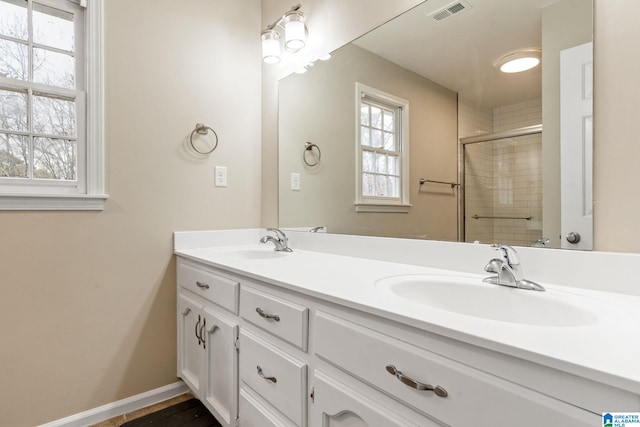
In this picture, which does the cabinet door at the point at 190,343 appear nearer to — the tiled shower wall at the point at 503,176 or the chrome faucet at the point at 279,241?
the chrome faucet at the point at 279,241

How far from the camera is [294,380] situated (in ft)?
3.29

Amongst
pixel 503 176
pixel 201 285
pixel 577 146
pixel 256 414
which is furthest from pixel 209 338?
pixel 577 146

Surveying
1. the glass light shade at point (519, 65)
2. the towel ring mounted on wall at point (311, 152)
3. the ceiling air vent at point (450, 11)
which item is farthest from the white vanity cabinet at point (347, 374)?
the ceiling air vent at point (450, 11)

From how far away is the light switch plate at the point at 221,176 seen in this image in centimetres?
200

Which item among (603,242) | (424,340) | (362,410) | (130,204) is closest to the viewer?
(424,340)

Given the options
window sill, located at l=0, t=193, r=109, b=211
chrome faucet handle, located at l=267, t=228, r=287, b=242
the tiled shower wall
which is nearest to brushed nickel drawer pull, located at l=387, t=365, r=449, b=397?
the tiled shower wall

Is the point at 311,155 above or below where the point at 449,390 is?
above

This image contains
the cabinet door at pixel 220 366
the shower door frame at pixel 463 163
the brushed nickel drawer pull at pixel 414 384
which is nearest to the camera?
the brushed nickel drawer pull at pixel 414 384

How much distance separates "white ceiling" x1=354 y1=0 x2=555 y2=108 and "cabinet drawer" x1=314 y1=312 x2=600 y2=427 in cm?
91

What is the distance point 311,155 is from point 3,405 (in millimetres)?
1815

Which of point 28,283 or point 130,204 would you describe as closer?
point 28,283

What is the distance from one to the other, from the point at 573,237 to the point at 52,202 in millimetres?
2028

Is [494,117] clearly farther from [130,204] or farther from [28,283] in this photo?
[28,283]

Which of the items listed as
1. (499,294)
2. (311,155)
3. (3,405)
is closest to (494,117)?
(499,294)
